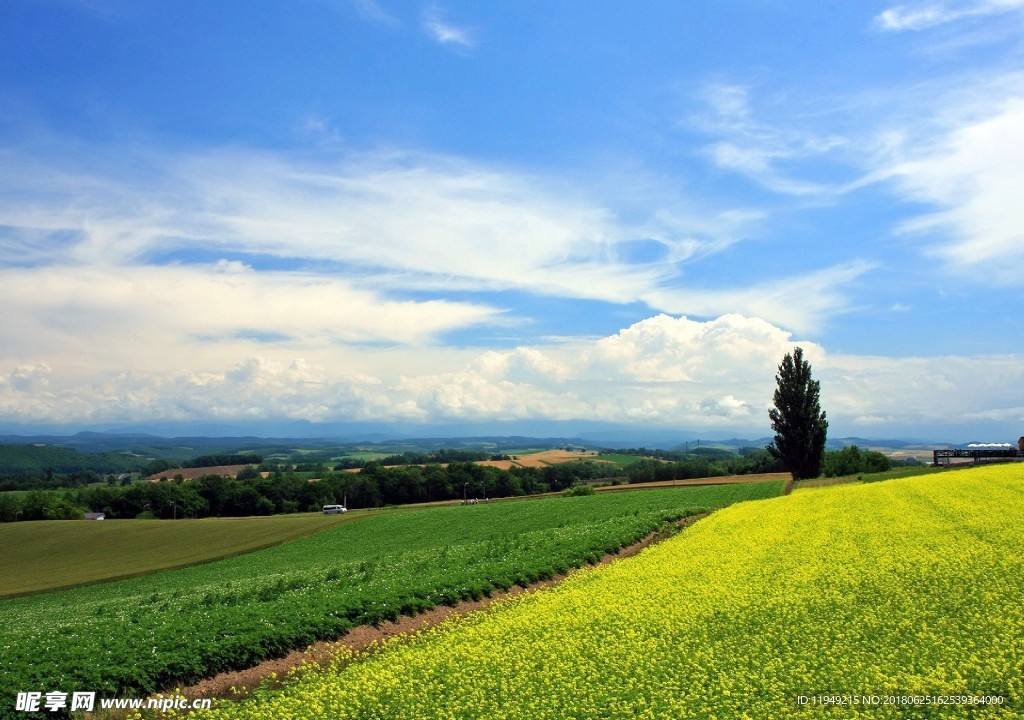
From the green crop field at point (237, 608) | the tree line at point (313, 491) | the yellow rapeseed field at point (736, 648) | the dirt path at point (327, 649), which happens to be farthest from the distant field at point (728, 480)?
the dirt path at point (327, 649)

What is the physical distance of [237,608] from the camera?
57.7ft

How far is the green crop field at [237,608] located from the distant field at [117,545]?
495 cm

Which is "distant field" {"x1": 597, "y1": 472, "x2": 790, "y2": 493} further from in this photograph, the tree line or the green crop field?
the green crop field

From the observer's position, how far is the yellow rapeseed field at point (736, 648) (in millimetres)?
10836

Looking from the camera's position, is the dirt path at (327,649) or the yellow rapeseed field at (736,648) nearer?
the yellow rapeseed field at (736,648)

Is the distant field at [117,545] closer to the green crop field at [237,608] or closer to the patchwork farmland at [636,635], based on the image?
the green crop field at [237,608]

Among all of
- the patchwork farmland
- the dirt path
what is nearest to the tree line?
the patchwork farmland

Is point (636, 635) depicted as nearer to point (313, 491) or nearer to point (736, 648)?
point (736, 648)

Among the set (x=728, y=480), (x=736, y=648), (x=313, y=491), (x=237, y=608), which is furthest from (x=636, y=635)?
(x=313, y=491)

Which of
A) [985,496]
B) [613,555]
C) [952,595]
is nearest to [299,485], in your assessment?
[613,555]

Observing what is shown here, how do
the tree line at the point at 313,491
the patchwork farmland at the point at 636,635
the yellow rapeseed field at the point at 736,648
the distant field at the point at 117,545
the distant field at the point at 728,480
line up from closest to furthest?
1. the yellow rapeseed field at the point at 736,648
2. the patchwork farmland at the point at 636,635
3. the distant field at the point at 117,545
4. the distant field at the point at 728,480
5. the tree line at the point at 313,491

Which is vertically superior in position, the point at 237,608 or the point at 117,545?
the point at 237,608

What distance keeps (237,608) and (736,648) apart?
12.7 m

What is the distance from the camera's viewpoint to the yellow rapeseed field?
10.8m
